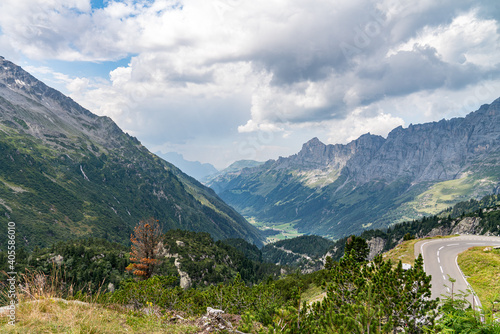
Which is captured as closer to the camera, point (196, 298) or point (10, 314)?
point (10, 314)

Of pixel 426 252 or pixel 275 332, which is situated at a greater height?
pixel 275 332

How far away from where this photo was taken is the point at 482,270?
3628 centimetres

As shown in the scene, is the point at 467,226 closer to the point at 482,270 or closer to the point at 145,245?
the point at 482,270

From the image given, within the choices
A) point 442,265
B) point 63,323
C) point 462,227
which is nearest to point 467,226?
point 462,227

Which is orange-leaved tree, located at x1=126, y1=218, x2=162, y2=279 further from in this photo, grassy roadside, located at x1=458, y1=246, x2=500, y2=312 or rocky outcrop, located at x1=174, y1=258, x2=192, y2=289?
grassy roadside, located at x1=458, y1=246, x2=500, y2=312

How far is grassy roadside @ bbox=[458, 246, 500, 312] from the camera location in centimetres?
2839

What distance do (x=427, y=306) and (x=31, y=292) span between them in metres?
20.3

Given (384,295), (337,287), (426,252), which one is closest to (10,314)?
(337,287)

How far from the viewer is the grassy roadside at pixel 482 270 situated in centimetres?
2839

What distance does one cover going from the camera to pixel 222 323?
1228 cm

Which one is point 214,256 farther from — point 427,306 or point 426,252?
point 427,306

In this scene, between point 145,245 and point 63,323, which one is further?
point 145,245

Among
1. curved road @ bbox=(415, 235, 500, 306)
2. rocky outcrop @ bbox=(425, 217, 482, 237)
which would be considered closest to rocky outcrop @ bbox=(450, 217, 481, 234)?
rocky outcrop @ bbox=(425, 217, 482, 237)

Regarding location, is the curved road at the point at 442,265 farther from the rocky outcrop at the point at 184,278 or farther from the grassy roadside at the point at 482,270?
the rocky outcrop at the point at 184,278
